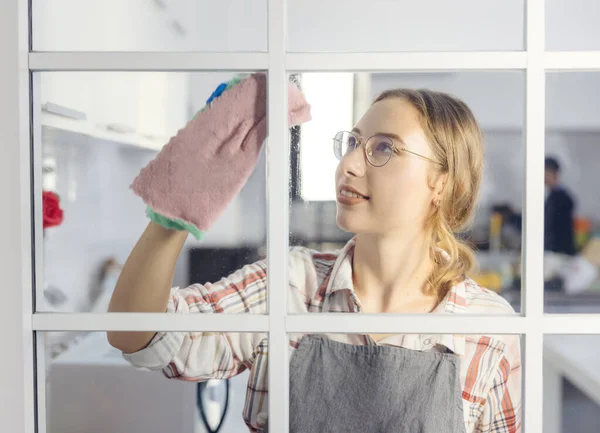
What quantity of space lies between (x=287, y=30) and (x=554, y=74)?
18.7 inches

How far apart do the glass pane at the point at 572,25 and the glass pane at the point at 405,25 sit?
5cm

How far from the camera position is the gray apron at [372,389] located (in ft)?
3.27

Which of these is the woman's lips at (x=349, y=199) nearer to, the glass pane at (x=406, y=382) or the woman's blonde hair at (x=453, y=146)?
the woman's blonde hair at (x=453, y=146)

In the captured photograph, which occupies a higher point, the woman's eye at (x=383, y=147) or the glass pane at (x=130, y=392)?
the woman's eye at (x=383, y=147)

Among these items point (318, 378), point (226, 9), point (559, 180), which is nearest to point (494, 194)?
point (559, 180)

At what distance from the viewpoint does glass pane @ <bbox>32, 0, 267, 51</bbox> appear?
3.34 feet

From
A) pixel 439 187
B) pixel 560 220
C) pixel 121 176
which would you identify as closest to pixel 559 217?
pixel 560 220

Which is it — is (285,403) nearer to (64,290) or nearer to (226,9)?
(64,290)

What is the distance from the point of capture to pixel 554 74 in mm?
995

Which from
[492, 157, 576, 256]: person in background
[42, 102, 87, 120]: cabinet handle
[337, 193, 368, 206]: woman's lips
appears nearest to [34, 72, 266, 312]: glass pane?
[42, 102, 87, 120]: cabinet handle

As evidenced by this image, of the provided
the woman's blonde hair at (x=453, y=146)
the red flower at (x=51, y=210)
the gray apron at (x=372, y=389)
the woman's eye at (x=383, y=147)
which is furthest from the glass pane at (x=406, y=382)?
the red flower at (x=51, y=210)

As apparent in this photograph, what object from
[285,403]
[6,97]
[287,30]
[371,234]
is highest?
[287,30]

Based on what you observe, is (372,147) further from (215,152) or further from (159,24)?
(159,24)

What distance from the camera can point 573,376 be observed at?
40.1 inches
